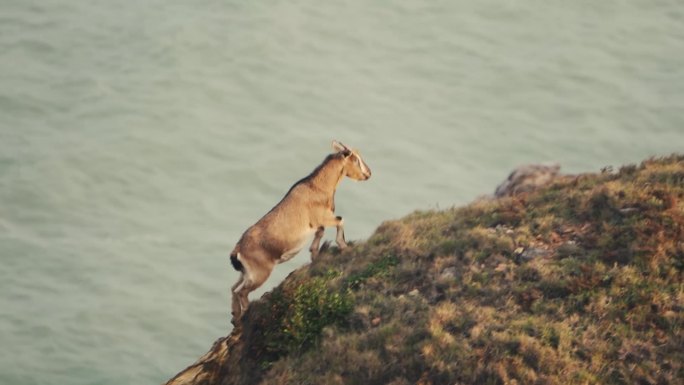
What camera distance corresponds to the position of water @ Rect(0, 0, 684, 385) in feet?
144

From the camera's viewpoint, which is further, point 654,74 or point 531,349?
point 654,74

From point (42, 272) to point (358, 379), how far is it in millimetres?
32484

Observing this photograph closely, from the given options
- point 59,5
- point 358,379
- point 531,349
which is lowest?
point 531,349

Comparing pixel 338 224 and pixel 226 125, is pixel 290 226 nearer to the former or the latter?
pixel 338 224

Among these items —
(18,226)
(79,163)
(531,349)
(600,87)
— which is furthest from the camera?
(600,87)

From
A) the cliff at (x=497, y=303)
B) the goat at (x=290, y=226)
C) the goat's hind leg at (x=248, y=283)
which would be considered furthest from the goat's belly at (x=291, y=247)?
the cliff at (x=497, y=303)

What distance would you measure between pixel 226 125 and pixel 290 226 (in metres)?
46.1

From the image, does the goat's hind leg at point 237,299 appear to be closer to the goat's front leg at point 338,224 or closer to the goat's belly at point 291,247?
the goat's belly at point 291,247

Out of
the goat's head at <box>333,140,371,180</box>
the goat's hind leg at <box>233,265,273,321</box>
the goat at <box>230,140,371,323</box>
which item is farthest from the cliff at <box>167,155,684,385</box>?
the goat's head at <box>333,140,371,180</box>

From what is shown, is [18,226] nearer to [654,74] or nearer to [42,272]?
[42,272]

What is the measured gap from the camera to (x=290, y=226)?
18.6m

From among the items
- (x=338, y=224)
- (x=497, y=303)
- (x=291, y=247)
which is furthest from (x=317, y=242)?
(x=497, y=303)

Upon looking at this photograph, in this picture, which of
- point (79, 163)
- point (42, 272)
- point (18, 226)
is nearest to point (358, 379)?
point (42, 272)

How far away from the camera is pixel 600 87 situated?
73.7m
